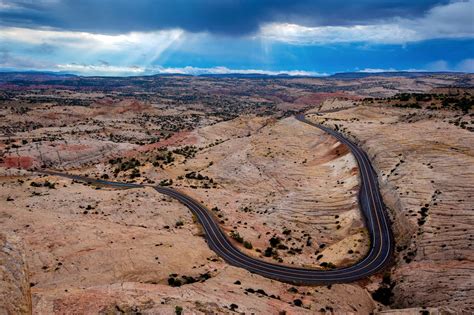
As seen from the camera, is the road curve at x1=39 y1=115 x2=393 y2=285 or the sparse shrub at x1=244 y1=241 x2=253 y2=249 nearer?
the road curve at x1=39 y1=115 x2=393 y2=285

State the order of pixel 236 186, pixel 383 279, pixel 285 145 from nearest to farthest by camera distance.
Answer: pixel 383 279, pixel 236 186, pixel 285 145

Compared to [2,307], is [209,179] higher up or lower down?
lower down

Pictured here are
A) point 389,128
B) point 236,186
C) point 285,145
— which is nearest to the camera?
point 236,186

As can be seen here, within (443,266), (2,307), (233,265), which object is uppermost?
(2,307)

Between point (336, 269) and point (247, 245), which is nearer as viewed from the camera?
point (336, 269)

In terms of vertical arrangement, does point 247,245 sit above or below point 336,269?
below

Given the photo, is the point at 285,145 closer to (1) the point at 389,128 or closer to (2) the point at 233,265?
(1) the point at 389,128

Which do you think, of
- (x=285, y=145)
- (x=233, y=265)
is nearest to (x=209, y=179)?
(x=285, y=145)

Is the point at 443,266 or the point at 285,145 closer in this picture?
the point at 443,266
